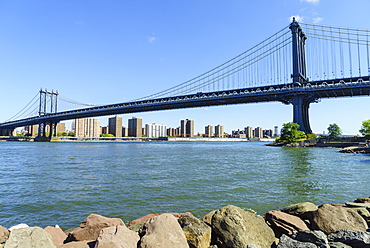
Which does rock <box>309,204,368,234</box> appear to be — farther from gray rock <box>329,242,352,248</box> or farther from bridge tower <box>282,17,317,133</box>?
bridge tower <box>282,17,317,133</box>

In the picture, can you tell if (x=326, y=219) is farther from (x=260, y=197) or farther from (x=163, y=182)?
(x=163, y=182)

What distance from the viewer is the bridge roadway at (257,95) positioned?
57747 millimetres

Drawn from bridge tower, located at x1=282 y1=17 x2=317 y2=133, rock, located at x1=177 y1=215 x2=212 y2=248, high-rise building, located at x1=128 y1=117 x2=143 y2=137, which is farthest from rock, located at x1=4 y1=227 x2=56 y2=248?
high-rise building, located at x1=128 y1=117 x2=143 y2=137

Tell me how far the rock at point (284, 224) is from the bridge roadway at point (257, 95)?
195ft

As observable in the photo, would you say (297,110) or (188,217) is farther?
(297,110)

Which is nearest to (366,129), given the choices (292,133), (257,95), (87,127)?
(292,133)

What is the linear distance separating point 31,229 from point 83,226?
1074 millimetres

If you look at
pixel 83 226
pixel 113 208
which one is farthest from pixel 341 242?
pixel 113 208

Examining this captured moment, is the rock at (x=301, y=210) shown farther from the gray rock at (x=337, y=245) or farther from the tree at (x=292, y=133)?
the tree at (x=292, y=133)

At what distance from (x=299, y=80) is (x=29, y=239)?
6773 centimetres

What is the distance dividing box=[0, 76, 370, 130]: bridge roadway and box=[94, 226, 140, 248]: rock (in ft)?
203

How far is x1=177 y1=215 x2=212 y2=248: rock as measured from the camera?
4363mm

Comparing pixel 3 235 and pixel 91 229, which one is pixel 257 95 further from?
pixel 3 235

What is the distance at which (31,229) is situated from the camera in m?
4.05
